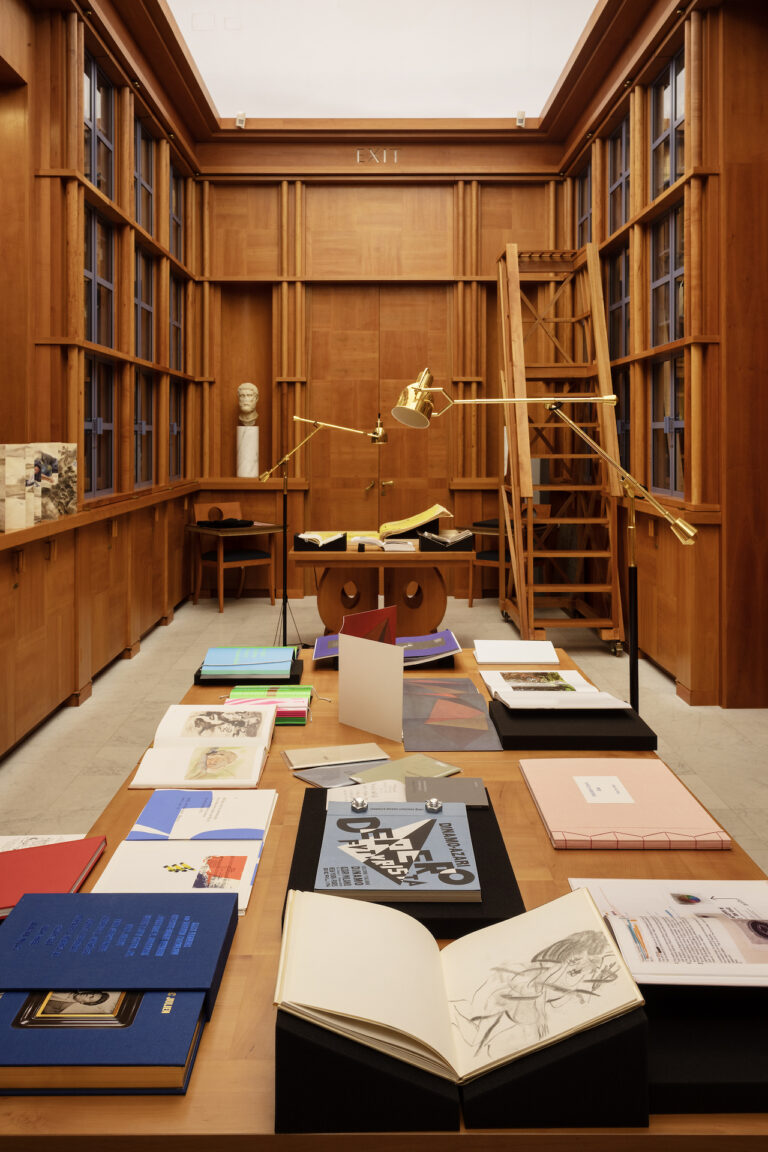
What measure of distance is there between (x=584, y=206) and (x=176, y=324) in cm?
336

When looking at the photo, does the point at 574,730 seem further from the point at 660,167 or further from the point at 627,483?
the point at 660,167

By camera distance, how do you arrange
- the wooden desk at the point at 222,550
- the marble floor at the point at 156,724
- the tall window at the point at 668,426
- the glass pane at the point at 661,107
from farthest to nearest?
1. the wooden desk at the point at 222,550
2. the glass pane at the point at 661,107
3. the tall window at the point at 668,426
4. the marble floor at the point at 156,724

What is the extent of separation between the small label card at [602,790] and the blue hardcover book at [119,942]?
28.2 inches

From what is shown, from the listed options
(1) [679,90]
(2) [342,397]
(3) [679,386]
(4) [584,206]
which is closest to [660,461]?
(3) [679,386]

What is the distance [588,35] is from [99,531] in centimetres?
405

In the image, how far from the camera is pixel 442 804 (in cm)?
160

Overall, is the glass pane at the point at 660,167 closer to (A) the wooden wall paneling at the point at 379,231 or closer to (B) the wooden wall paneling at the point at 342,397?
(A) the wooden wall paneling at the point at 379,231

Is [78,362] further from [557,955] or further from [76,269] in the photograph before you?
[557,955]

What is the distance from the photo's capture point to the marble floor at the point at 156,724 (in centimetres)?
337

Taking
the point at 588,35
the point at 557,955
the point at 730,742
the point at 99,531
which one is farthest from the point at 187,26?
the point at 557,955

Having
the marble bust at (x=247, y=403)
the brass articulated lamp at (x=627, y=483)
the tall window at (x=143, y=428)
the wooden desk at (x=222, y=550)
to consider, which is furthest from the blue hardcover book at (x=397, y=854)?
the marble bust at (x=247, y=403)

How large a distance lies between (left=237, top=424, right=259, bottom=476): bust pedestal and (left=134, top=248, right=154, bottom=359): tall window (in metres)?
1.44

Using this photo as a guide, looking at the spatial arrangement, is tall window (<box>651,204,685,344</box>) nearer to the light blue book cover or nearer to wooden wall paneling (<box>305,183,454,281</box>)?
wooden wall paneling (<box>305,183,454,281</box>)

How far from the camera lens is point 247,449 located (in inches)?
316
